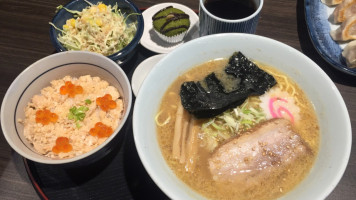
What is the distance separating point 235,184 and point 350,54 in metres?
1.35

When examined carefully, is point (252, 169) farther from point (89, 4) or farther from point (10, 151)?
point (89, 4)

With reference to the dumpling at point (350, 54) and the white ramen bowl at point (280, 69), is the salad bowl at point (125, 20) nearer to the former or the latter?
the white ramen bowl at point (280, 69)

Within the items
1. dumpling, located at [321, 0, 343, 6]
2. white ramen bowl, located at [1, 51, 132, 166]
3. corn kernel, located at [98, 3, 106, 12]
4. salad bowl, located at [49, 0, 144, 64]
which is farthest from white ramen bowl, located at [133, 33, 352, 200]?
dumpling, located at [321, 0, 343, 6]

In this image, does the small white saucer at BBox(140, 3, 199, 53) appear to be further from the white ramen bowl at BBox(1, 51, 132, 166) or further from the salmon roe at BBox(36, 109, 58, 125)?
the salmon roe at BBox(36, 109, 58, 125)

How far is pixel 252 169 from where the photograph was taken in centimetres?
143

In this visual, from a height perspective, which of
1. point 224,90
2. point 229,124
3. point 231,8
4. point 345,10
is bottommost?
point 229,124

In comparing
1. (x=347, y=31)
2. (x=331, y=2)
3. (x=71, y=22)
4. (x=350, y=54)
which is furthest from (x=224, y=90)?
(x=331, y=2)

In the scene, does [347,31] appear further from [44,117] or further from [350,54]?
[44,117]

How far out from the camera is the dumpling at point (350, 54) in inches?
78.1

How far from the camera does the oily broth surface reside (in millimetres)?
1364

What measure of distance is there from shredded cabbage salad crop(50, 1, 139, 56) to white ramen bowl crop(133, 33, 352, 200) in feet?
2.42

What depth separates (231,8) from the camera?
6.31 ft

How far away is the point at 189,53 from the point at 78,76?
0.81m

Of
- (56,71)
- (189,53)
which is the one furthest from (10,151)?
(189,53)
